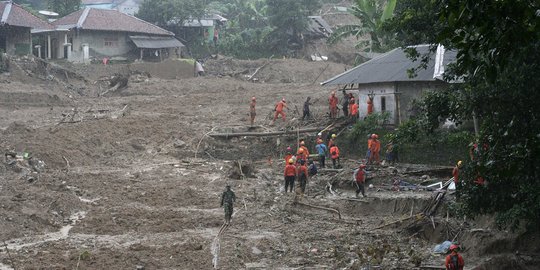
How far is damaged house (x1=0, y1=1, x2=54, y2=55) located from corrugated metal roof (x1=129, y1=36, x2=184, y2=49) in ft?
26.0

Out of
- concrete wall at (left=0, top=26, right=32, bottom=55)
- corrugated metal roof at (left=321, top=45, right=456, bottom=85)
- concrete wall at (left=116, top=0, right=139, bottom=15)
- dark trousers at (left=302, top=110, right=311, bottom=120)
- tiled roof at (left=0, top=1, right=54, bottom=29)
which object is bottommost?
dark trousers at (left=302, top=110, right=311, bottom=120)

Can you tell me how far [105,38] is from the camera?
57344 millimetres

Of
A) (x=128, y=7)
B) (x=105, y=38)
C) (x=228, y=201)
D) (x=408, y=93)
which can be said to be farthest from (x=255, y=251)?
(x=128, y=7)

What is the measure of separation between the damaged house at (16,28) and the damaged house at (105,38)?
9.97 feet

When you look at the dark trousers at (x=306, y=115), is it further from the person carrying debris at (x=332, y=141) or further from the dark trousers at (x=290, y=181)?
the dark trousers at (x=290, y=181)

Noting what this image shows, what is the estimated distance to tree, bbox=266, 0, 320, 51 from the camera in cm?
5991

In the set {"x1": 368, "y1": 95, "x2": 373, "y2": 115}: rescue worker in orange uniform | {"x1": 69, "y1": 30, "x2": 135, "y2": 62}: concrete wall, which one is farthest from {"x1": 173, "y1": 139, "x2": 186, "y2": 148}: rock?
{"x1": 69, "y1": 30, "x2": 135, "y2": 62}: concrete wall

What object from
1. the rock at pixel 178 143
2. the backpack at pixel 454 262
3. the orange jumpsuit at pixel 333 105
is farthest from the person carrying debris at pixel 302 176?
the backpack at pixel 454 262

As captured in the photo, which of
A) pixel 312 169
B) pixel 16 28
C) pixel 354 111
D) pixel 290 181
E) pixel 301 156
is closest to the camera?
pixel 290 181

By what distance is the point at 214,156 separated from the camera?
34375 millimetres

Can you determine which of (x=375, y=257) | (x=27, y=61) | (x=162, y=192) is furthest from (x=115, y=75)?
(x=375, y=257)

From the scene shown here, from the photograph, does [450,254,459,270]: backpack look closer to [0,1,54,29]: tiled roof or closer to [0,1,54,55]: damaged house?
[0,1,54,29]: tiled roof

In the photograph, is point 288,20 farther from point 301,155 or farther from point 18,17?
point 301,155

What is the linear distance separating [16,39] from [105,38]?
7.97m
